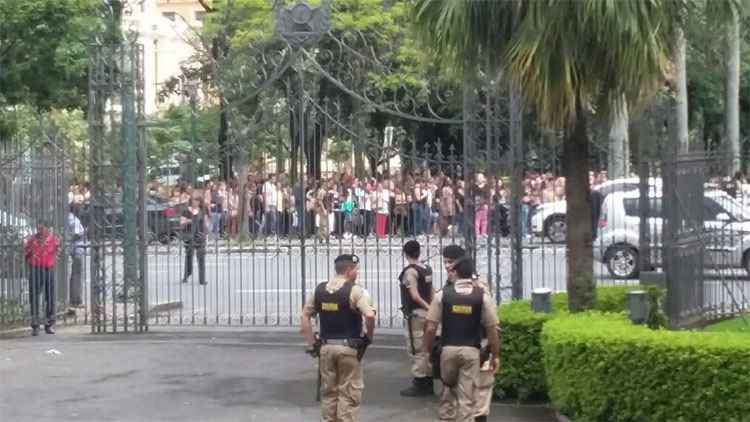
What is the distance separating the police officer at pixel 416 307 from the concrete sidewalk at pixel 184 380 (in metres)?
0.25

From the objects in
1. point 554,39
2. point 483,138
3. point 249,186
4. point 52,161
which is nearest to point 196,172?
point 249,186

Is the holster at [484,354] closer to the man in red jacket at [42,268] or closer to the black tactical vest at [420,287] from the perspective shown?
the black tactical vest at [420,287]

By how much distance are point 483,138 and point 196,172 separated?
3.96 metres

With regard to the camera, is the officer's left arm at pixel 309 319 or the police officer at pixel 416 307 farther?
the police officer at pixel 416 307

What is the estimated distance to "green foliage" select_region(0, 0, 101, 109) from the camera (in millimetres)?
21219

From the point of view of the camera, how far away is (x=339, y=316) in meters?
11.0

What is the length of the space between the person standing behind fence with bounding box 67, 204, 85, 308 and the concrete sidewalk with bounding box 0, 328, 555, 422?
1526mm

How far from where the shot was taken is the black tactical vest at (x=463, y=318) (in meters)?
10.8

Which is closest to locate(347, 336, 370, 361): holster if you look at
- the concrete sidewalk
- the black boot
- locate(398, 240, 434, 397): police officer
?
the concrete sidewalk

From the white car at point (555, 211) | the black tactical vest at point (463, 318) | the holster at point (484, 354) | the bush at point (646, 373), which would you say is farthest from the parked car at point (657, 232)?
the black tactical vest at point (463, 318)

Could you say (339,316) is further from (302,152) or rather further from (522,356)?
(302,152)

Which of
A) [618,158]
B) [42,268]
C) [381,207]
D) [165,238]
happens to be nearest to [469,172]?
[618,158]

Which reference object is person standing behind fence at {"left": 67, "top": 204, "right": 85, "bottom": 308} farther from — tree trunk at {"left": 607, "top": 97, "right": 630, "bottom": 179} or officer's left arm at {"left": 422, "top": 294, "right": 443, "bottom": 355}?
officer's left arm at {"left": 422, "top": 294, "right": 443, "bottom": 355}

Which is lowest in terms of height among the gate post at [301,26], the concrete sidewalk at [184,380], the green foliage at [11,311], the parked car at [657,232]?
the concrete sidewalk at [184,380]
